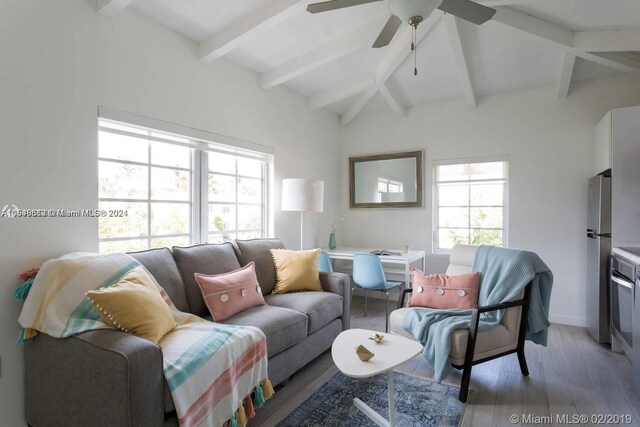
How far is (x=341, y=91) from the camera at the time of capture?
3.99 meters

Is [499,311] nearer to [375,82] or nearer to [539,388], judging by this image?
[539,388]

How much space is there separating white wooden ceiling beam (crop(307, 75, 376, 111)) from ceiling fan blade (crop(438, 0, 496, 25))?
75.4 inches

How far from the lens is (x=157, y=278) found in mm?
2162

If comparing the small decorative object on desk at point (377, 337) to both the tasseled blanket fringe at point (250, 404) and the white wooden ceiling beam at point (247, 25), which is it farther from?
the white wooden ceiling beam at point (247, 25)

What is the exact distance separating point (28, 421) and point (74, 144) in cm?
158

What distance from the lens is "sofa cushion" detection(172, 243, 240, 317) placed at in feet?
7.68

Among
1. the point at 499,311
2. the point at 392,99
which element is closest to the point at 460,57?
the point at 392,99

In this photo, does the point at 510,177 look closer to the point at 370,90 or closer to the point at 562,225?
the point at 562,225

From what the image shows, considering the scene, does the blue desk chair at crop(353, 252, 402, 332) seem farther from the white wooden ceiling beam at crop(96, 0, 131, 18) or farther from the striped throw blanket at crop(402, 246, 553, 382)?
the white wooden ceiling beam at crop(96, 0, 131, 18)

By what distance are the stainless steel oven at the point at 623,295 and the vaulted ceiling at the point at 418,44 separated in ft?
5.39

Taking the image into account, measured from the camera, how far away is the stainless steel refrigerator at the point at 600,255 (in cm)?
293

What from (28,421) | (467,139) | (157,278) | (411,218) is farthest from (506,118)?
(28,421)

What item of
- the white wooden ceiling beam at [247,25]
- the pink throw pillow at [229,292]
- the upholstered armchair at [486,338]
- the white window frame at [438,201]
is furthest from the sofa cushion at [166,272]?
the white window frame at [438,201]

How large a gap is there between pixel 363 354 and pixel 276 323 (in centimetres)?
68
